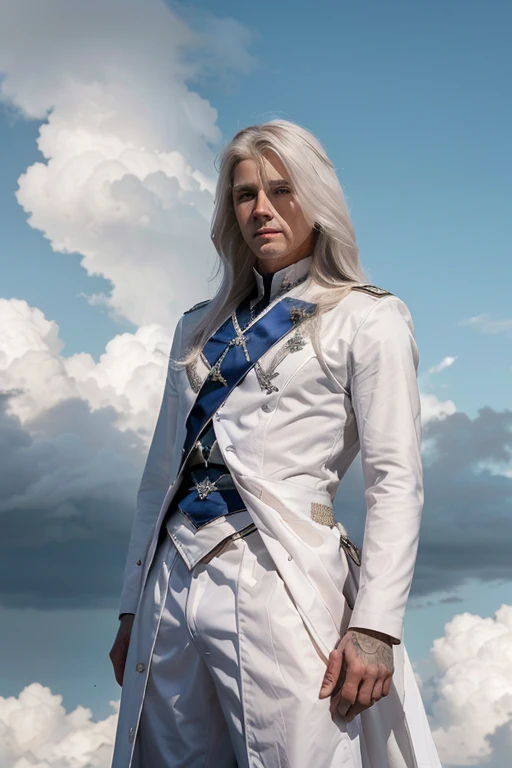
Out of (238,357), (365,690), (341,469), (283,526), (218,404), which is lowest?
(365,690)

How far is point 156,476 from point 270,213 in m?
0.99

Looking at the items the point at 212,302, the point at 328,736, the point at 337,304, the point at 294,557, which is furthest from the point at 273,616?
the point at 212,302

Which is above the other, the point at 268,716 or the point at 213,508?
the point at 213,508

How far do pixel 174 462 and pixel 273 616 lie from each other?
2.18ft

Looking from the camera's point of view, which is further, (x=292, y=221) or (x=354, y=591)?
(x=292, y=221)

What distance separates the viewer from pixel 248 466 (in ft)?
8.52

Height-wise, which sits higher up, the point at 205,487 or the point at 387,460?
the point at 205,487

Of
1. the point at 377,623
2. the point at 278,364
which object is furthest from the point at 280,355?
the point at 377,623

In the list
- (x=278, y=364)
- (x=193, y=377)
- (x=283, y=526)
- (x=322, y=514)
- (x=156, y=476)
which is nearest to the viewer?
(x=283, y=526)

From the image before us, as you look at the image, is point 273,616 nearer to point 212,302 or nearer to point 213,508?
point 213,508

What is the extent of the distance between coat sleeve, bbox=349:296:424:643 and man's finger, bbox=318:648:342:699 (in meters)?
0.09

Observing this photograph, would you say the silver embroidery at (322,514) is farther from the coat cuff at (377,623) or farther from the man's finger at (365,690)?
the man's finger at (365,690)

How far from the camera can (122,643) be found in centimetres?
302

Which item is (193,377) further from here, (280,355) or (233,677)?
(233,677)
